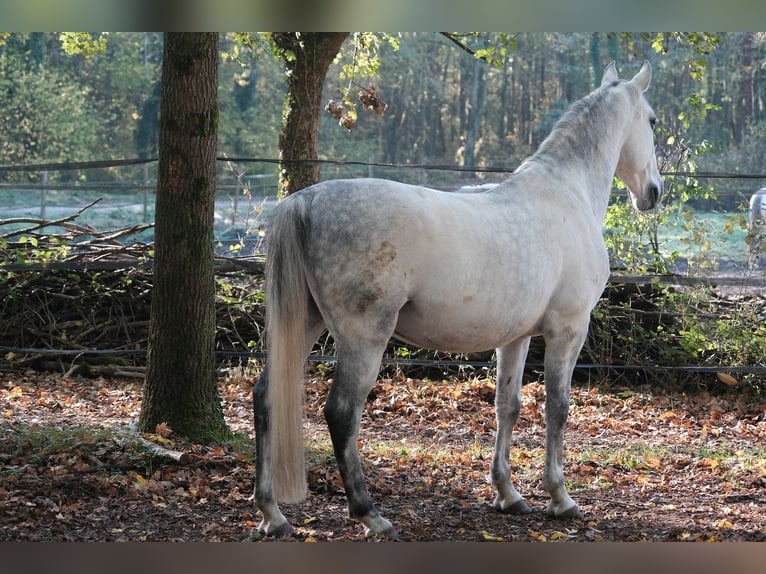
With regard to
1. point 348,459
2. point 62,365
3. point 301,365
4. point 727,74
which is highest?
point 727,74

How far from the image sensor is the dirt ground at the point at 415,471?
3.55m

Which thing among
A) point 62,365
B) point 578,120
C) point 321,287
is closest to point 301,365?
point 321,287

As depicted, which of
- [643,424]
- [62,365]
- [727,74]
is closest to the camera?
[643,424]

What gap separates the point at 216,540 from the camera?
11.0ft

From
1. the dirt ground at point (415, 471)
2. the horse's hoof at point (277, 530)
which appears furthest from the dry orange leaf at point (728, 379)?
the horse's hoof at point (277, 530)

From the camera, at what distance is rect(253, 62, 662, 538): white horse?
323 centimetres

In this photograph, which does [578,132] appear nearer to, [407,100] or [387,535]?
[387,535]

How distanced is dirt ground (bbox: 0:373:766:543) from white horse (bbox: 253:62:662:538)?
0.31 m

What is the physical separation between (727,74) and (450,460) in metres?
23.8

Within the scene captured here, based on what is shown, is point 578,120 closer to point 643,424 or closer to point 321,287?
point 321,287

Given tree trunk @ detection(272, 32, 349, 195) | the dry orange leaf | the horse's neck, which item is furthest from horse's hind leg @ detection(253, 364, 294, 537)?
the dry orange leaf

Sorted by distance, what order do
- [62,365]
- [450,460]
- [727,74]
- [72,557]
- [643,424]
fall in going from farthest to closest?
[727,74] → [62,365] → [643,424] → [450,460] → [72,557]

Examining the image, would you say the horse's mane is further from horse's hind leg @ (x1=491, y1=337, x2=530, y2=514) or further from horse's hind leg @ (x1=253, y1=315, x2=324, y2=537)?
horse's hind leg @ (x1=253, y1=315, x2=324, y2=537)

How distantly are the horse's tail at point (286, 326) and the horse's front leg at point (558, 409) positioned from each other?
→ 1.21m
